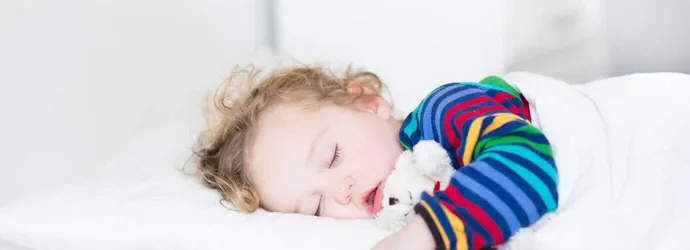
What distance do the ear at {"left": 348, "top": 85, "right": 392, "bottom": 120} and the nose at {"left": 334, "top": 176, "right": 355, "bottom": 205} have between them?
154 millimetres

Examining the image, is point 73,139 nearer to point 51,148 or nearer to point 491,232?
point 51,148

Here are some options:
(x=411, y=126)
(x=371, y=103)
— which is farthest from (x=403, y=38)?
(x=411, y=126)

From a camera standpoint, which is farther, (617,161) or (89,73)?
(89,73)

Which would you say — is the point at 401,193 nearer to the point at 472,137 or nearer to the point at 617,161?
the point at 472,137

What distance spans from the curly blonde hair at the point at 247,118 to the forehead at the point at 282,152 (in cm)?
2

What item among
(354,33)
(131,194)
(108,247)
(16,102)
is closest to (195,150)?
(131,194)

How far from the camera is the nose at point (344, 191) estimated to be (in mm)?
1063

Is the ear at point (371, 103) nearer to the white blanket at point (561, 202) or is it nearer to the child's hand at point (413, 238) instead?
the white blanket at point (561, 202)

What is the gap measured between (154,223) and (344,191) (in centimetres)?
26

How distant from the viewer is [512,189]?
0.88m

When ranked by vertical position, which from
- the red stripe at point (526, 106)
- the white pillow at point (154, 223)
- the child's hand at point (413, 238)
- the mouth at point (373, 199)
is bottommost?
the white pillow at point (154, 223)

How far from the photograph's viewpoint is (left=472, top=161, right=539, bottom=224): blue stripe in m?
0.88

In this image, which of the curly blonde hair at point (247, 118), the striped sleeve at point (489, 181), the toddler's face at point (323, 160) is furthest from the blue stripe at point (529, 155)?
the curly blonde hair at point (247, 118)

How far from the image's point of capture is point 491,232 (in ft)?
2.84
